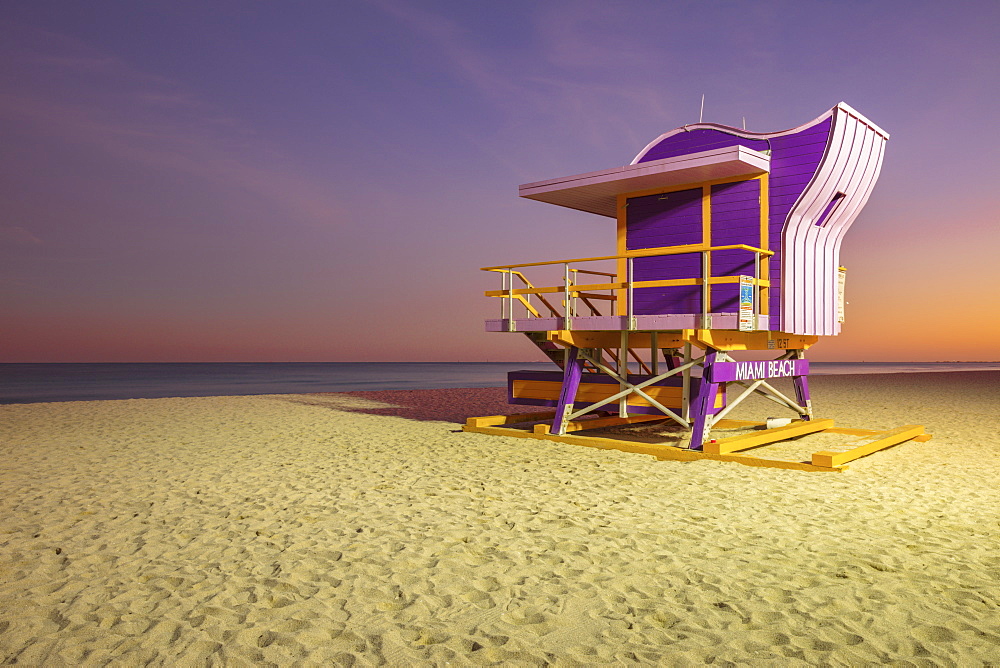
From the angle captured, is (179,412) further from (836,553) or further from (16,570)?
(836,553)

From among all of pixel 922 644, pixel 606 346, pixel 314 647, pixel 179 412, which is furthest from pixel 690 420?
pixel 179 412

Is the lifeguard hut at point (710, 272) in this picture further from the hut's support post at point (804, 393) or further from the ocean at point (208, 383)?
the ocean at point (208, 383)

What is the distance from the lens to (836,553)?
5.56 metres

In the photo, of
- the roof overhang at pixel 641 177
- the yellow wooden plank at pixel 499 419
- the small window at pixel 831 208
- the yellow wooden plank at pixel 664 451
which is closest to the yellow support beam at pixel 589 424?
the yellow wooden plank at pixel 664 451

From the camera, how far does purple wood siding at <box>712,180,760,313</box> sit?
11211mm

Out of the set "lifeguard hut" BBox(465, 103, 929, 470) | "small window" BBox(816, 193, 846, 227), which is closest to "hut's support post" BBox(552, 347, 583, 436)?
"lifeguard hut" BBox(465, 103, 929, 470)

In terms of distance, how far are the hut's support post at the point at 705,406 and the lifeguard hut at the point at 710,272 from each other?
0.07ft

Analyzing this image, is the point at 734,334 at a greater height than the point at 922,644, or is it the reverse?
the point at 734,334

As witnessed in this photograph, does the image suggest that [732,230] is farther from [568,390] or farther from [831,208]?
[568,390]

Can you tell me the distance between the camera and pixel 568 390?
41.2ft

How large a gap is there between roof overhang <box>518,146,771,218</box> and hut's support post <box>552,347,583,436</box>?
2824mm

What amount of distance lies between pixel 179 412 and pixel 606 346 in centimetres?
1257

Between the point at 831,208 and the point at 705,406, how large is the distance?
13.6 feet

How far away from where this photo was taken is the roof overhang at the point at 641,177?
10578 mm
